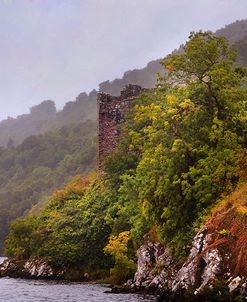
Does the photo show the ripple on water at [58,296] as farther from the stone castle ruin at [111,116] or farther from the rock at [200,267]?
the stone castle ruin at [111,116]

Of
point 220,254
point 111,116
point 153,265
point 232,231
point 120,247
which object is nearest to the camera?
point 220,254

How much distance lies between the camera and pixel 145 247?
40.8m

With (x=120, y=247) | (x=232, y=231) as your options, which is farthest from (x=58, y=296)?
(x=232, y=231)

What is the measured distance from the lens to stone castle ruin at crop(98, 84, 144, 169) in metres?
67.8

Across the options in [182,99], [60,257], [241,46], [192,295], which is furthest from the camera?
[241,46]

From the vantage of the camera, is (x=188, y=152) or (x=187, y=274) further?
(x=188, y=152)

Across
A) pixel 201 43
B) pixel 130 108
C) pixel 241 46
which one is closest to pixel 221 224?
pixel 201 43

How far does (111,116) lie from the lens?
2699 inches

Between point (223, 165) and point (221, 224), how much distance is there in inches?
287

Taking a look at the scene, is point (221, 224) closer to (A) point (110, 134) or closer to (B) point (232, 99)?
(B) point (232, 99)

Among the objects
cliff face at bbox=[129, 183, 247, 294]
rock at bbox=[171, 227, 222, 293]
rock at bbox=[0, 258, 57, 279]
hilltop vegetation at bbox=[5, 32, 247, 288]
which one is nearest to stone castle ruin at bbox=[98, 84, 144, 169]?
rock at bbox=[0, 258, 57, 279]

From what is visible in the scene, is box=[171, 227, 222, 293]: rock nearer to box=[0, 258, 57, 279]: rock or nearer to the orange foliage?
the orange foliage

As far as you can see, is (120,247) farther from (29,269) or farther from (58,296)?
(29,269)

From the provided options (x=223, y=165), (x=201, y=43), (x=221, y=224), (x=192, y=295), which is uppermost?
(x=201, y=43)
